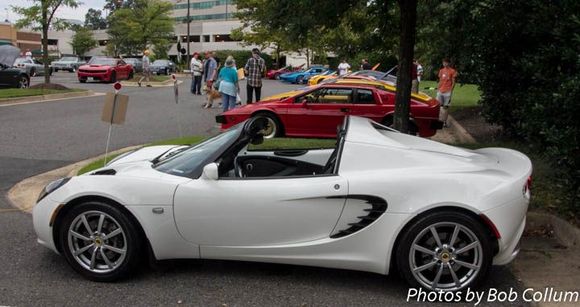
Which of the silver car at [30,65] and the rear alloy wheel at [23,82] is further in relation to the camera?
the silver car at [30,65]

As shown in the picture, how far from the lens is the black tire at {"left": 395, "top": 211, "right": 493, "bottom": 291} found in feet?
12.3

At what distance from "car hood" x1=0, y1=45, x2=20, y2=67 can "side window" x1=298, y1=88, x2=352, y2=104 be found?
1491 cm

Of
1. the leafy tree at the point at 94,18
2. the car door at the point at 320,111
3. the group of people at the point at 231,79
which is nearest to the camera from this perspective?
the car door at the point at 320,111

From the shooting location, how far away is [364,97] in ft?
35.9

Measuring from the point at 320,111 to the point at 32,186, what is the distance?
560 cm

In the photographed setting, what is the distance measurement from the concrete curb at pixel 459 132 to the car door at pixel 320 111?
2.46 meters

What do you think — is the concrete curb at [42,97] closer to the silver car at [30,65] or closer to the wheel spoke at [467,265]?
the silver car at [30,65]

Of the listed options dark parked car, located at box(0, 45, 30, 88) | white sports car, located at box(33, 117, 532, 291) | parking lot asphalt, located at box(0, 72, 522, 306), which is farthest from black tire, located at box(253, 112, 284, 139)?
dark parked car, located at box(0, 45, 30, 88)

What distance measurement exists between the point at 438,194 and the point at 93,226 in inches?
102

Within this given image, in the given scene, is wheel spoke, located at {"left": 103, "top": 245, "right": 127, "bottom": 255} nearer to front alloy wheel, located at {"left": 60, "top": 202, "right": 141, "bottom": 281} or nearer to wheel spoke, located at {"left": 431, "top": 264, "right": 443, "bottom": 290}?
front alloy wheel, located at {"left": 60, "top": 202, "right": 141, "bottom": 281}

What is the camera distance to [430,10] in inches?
316

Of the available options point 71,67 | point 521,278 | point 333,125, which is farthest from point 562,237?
point 71,67

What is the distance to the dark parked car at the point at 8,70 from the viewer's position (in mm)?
20562

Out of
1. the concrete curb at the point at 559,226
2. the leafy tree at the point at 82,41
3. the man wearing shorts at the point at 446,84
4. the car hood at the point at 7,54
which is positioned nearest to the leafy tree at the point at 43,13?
the car hood at the point at 7,54
